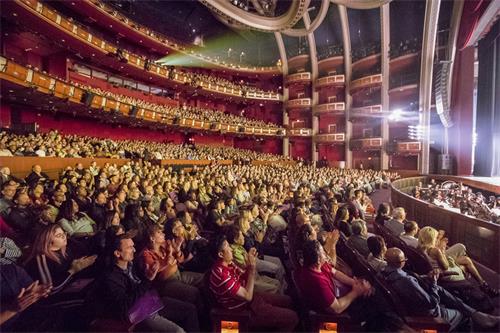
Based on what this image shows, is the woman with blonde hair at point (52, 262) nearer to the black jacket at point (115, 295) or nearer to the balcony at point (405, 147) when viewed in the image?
the black jacket at point (115, 295)

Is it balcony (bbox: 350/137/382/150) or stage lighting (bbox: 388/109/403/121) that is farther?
balcony (bbox: 350/137/382/150)

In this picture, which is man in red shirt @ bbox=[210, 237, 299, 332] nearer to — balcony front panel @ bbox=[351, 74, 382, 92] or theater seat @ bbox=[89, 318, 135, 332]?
theater seat @ bbox=[89, 318, 135, 332]

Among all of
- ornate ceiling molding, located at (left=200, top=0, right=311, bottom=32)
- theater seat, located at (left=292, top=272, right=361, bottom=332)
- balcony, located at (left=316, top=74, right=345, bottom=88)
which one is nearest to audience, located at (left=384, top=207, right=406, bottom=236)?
theater seat, located at (left=292, top=272, right=361, bottom=332)

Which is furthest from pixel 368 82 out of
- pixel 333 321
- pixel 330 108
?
pixel 333 321

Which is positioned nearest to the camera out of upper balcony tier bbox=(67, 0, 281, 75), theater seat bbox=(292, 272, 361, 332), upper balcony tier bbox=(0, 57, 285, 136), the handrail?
theater seat bbox=(292, 272, 361, 332)

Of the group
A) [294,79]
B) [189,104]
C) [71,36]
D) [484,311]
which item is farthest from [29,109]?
[294,79]

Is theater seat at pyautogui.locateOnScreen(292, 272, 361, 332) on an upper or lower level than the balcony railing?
lower

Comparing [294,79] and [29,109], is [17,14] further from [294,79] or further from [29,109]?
[294,79]

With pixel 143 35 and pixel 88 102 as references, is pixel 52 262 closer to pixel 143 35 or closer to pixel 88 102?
pixel 88 102

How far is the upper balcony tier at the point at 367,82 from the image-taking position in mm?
19186

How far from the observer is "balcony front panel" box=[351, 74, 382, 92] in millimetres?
19172

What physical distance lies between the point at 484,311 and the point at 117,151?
11600mm

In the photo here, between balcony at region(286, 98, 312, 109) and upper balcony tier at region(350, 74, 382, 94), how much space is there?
3.57 metres

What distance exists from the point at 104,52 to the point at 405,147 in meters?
17.8
